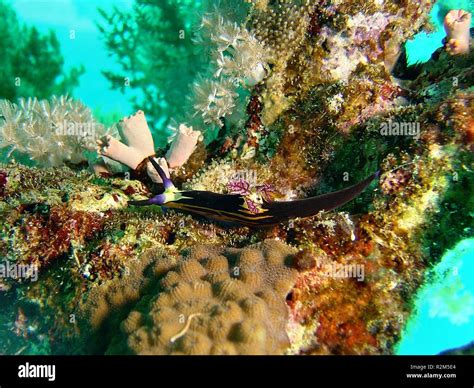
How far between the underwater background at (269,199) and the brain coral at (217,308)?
0.05ft

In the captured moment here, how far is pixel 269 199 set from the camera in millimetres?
4547

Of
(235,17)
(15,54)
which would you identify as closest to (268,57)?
(235,17)

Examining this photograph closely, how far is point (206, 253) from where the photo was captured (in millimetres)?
3959

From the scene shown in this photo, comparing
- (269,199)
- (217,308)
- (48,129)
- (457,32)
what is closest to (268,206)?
(269,199)

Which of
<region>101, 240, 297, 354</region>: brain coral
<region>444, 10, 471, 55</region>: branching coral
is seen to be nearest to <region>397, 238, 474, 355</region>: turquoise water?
<region>101, 240, 297, 354</region>: brain coral

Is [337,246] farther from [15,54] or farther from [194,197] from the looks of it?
[15,54]

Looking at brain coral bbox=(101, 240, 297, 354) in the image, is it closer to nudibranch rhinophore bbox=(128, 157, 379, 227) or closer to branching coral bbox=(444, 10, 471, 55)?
nudibranch rhinophore bbox=(128, 157, 379, 227)

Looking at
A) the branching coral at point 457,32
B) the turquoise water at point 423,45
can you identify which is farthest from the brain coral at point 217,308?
the turquoise water at point 423,45

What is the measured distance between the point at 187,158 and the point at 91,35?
3730 centimetres

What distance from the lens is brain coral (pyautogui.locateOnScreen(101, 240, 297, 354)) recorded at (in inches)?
111

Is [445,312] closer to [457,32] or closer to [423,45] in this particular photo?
[457,32]

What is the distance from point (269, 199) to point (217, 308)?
1.90m

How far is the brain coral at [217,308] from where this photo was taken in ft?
9.21

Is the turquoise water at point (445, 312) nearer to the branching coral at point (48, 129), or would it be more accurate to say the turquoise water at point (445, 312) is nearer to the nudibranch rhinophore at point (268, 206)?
the nudibranch rhinophore at point (268, 206)
